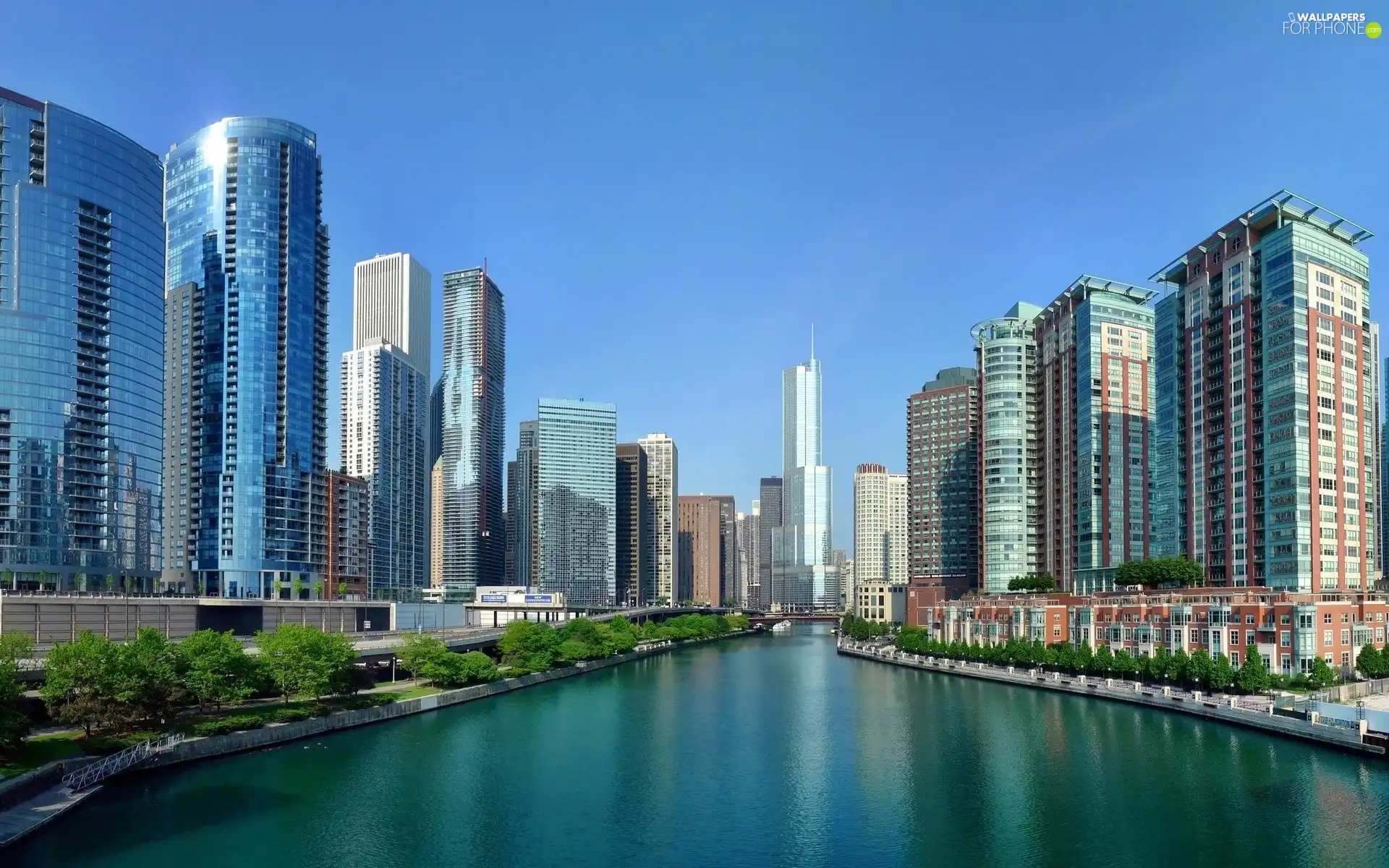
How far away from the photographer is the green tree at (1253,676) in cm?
10762

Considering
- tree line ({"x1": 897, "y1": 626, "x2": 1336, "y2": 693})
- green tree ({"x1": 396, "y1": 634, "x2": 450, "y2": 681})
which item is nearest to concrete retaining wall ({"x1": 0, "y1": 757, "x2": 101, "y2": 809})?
green tree ({"x1": 396, "y1": 634, "x2": 450, "y2": 681})

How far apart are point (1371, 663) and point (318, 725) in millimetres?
106283

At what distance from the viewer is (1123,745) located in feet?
302

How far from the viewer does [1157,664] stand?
122000 millimetres

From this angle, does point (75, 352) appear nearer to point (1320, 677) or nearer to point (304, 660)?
point (304, 660)

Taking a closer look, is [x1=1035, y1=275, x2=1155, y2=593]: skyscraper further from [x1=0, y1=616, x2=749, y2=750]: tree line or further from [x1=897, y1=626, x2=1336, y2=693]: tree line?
[x1=0, y1=616, x2=749, y2=750]: tree line

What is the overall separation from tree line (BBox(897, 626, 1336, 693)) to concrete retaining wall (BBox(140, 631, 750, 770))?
Result: 70.5 m

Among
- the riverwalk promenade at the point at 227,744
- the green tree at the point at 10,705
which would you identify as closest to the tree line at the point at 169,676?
the green tree at the point at 10,705

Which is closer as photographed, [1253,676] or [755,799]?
[755,799]

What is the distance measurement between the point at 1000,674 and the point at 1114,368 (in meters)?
65.7

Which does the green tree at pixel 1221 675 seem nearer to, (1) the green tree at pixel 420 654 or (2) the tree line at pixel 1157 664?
(2) the tree line at pixel 1157 664

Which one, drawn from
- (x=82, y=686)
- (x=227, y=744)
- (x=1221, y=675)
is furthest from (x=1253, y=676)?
(x=82, y=686)

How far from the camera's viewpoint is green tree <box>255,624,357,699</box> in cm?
9812

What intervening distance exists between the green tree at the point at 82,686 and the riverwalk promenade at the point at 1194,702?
94.1m
